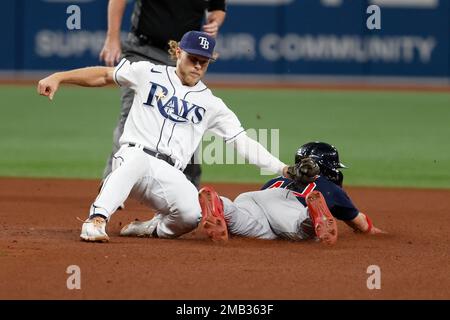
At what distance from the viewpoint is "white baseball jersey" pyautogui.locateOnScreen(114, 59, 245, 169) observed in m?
5.84

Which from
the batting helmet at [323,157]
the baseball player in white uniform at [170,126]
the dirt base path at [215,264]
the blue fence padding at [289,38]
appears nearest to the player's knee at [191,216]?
the baseball player in white uniform at [170,126]

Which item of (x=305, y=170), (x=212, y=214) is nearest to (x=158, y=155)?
(x=212, y=214)

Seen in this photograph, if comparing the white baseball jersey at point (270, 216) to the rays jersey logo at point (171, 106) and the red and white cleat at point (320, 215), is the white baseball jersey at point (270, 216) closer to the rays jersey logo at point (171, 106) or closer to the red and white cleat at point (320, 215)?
the red and white cleat at point (320, 215)

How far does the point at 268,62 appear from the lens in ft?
65.6

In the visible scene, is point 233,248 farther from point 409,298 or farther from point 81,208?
point 81,208

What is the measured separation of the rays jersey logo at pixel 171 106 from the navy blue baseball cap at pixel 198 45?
295 millimetres

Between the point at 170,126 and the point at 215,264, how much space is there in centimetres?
116

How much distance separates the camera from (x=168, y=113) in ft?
19.2

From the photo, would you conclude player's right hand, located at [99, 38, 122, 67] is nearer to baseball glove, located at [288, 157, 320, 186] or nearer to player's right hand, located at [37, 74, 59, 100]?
player's right hand, located at [37, 74, 59, 100]

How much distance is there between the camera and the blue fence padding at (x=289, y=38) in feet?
63.6

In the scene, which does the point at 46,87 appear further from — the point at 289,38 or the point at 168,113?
the point at 289,38

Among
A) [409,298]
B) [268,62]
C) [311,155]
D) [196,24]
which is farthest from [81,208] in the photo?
[268,62]

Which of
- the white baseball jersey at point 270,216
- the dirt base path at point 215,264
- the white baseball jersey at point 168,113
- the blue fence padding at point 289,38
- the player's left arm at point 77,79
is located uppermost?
the blue fence padding at point 289,38

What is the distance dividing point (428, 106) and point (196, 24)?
982 cm
